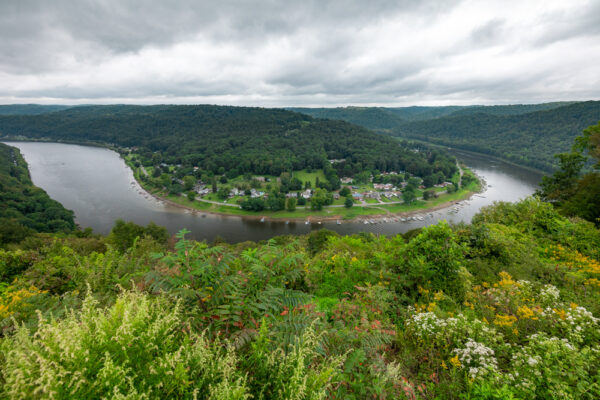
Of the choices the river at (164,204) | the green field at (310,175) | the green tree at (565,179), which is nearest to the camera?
the green tree at (565,179)

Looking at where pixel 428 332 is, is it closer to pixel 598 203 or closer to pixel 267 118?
pixel 598 203

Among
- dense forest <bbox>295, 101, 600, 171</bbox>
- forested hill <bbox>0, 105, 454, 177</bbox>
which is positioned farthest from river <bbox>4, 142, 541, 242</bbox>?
dense forest <bbox>295, 101, 600, 171</bbox>

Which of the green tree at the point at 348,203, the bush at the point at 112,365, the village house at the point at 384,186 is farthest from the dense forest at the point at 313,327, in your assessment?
the village house at the point at 384,186

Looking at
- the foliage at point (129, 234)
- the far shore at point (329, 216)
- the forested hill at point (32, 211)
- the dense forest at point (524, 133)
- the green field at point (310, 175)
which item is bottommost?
the far shore at point (329, 216)

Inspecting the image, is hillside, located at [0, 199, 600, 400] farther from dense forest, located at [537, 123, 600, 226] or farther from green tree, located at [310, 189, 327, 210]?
green tree, located at [310, 189, 327, 210]

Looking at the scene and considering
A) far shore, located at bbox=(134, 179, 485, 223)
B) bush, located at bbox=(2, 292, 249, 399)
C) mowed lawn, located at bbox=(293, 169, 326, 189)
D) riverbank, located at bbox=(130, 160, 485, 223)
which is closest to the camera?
bush, located at bbox=(2, 292, 249, 399)

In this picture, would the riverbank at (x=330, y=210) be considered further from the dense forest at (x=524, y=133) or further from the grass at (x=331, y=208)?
the dense forest at (x=524, y=133)

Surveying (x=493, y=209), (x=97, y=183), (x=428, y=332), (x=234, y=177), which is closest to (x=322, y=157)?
(x=234, y=177)
